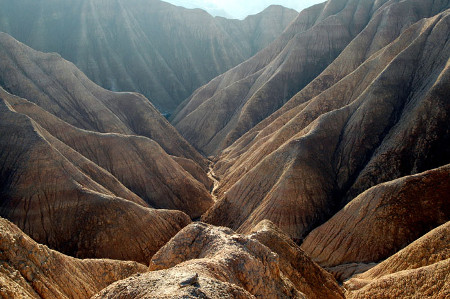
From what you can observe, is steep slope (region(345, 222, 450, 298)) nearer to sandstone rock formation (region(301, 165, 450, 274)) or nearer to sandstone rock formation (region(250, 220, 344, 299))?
sandstone rock formation (region(250, 220, 344, 299))

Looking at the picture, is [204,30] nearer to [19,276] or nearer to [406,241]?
[406,241]

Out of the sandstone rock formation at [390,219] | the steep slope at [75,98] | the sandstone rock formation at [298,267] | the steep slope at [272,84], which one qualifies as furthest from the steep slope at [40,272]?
the steep slope at [272,84]

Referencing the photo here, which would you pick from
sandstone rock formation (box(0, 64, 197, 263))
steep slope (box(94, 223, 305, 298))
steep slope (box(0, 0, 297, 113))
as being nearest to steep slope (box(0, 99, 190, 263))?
sandstone rock formation (box(0, 64, 197, 263))

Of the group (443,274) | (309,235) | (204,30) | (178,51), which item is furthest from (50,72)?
(204,30)

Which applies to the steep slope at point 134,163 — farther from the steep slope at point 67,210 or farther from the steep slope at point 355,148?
the steep slope at point 67,210

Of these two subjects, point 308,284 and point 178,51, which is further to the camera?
point 178,51
